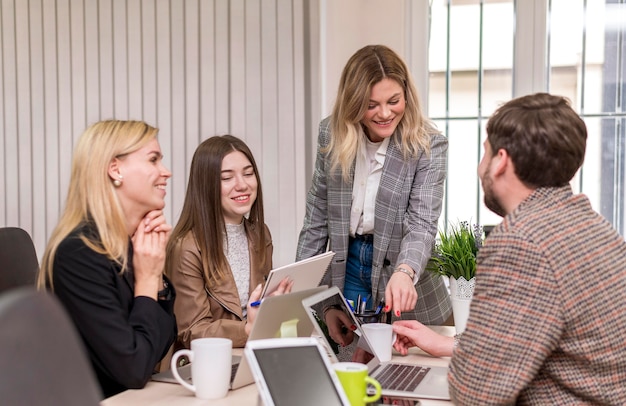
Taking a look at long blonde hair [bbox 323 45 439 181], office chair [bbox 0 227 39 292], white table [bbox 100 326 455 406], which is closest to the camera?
white table [bbox 100 326 455 406]

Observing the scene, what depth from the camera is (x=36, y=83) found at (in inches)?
147

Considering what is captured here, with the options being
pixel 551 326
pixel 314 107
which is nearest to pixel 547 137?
pixel 551 326

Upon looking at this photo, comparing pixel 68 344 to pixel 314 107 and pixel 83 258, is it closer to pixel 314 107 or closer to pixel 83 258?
pixel 83 258

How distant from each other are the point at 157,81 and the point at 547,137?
8.18 feet

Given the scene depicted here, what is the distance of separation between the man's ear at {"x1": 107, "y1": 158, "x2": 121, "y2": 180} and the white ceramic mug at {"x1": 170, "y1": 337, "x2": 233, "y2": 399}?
0.47m

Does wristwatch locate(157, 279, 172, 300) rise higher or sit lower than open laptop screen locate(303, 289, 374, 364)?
higher

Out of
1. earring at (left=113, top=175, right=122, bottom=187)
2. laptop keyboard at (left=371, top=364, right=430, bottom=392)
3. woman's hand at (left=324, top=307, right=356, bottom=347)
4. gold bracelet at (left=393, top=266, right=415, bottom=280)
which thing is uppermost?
earring at (left=113, top=175, right=122, bottom=187)

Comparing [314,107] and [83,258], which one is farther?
[314,107]

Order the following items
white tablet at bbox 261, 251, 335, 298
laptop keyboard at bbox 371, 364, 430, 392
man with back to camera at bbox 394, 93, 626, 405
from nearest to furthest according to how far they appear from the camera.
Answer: man with back to camera at bbox 394, 93, 626, 405
laptop keyboard at bbox 371, 364, 430, 392
white tablet at bbox 261, 251, 335, 298

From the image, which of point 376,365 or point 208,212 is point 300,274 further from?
point 208,212

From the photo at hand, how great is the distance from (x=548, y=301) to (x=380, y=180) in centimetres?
117

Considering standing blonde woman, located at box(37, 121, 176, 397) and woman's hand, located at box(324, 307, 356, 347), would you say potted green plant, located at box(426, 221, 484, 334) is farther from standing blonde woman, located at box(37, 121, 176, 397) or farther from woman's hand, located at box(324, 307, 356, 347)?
standing blonde woman, located at box(37, 121, 176, 397)

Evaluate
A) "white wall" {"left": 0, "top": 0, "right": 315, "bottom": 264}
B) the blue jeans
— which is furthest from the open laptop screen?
"white wall" {"left": 0, "top": 0, "right": 315, "bottom": 264}

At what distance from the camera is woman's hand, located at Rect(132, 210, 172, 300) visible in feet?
5.91
